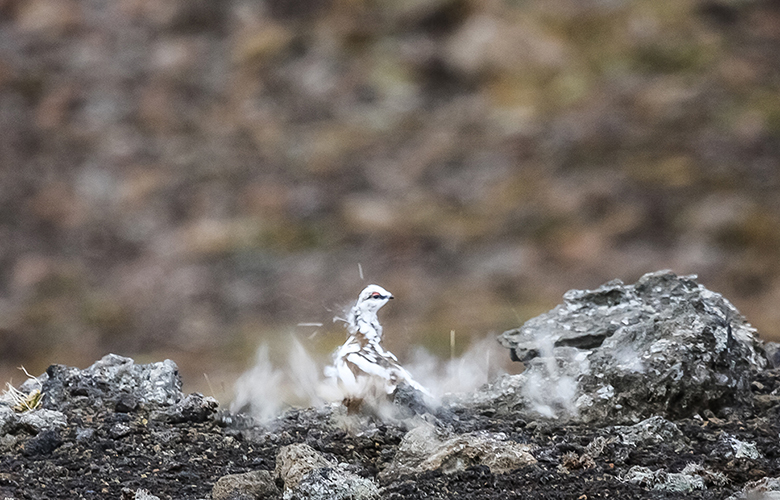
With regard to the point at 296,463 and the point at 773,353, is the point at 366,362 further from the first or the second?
the point at 773,353

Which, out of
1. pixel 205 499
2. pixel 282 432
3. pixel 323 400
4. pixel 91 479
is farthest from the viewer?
pixel 323 400

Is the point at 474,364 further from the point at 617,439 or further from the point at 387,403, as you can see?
the point at 617,439

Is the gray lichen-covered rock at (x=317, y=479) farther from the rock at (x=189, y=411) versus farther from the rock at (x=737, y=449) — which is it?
the rock at (x=737, y=449)

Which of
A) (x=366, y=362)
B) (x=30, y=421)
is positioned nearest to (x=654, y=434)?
(x=366, y=362)

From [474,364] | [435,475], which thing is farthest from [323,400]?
A: [435,475]

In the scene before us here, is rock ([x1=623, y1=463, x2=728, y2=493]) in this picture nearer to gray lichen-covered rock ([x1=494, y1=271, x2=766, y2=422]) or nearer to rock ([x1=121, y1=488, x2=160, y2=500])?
gray lichen-covered rock ([x1=494, y1=271, x2=766, y2=422])

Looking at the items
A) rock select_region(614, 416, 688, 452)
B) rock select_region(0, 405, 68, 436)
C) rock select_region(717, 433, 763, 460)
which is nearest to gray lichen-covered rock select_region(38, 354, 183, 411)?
rock select_region(0, 405, 68, 436)
